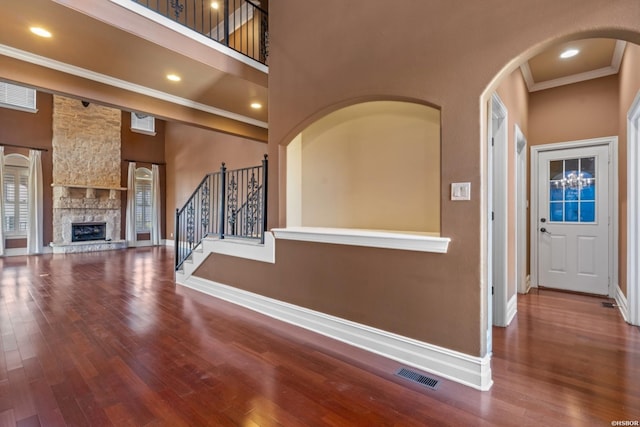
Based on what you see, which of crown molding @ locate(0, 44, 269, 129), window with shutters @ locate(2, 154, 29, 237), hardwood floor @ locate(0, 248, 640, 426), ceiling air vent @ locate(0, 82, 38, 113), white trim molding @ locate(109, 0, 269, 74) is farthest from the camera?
window with shutters @ locate(2, 154, 29, 237)

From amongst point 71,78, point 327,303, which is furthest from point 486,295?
point 71,78

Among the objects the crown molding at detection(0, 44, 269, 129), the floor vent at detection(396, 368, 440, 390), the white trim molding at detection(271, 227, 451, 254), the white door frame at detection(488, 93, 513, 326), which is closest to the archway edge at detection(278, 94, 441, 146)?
the white trim molding at detection(271, 227, 451, 254)

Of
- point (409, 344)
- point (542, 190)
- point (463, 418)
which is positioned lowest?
point (463, 418)

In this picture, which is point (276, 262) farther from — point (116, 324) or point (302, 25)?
point (302, 25)

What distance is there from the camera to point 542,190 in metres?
4.79

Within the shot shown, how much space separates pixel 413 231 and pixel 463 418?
5.30 feet

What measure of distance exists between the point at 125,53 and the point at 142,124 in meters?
7.78

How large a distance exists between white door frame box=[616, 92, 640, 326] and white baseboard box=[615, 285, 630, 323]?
0.06 meters

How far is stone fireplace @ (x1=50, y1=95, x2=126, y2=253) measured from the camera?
864cm

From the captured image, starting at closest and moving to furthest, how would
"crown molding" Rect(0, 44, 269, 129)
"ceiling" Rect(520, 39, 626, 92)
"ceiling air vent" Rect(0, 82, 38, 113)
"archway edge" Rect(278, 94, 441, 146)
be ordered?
1. "archway edge" Rect(278, 94, 441, 146)
2. "ceiling" Rect(520, 39, 626, 92)
3. "crown molding" Rect(0, 44, 269, 129)
4. "ceiling air vent" Rect(0, 82, 38, 113)

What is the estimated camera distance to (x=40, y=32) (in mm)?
3293

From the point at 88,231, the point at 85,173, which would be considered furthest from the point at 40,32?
the point at 88,231

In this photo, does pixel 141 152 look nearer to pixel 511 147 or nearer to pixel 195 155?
pixel 195 155

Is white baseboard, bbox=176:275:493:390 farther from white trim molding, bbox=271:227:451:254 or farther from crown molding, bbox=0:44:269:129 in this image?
crown molding, bbox=0:44:269:129
